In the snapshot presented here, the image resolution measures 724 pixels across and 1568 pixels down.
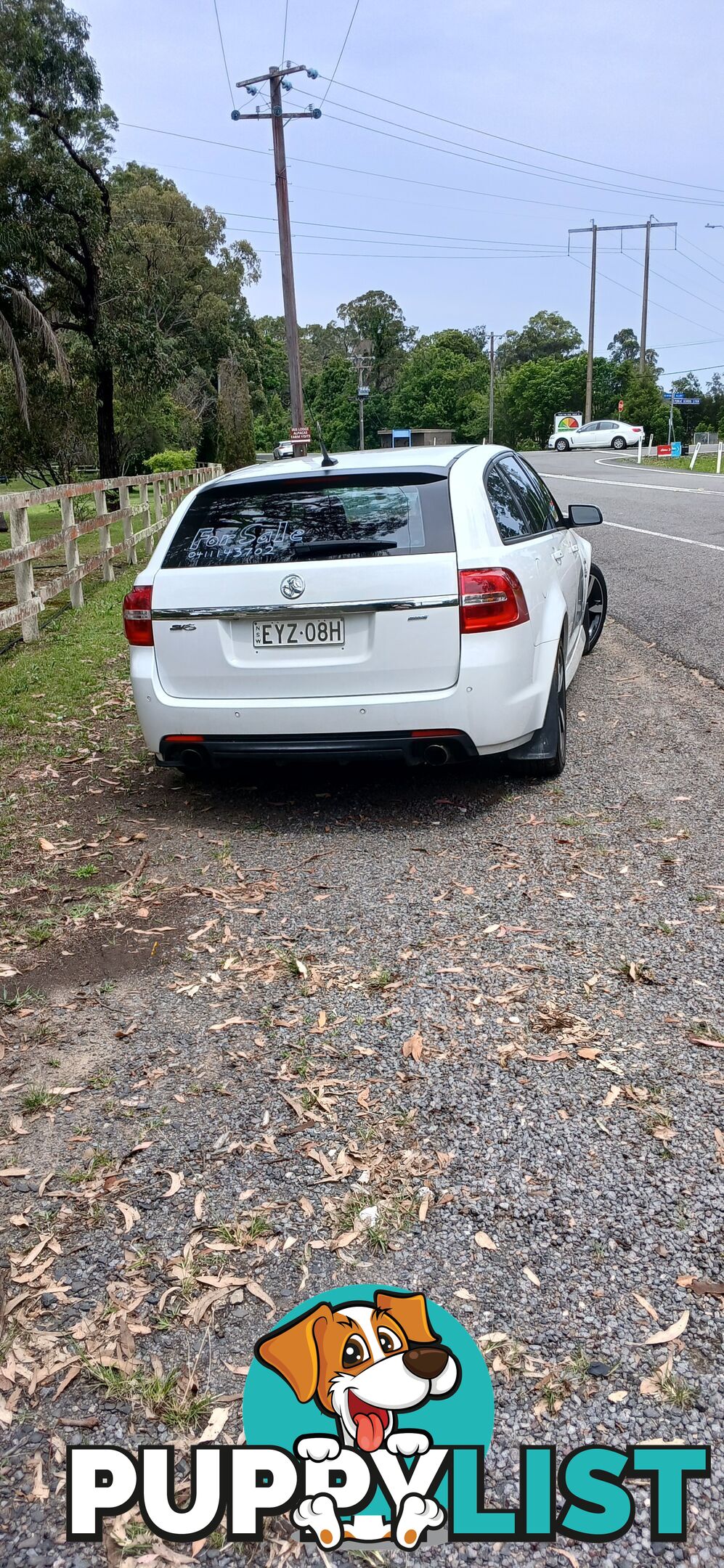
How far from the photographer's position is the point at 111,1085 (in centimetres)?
323

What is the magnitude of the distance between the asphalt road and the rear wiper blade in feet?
11.5

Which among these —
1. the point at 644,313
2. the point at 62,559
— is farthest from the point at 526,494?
the point at 644,313

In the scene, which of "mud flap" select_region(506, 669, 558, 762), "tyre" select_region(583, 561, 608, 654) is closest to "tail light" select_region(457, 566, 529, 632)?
"mud flap" select_region(506, 669, 558, 762)

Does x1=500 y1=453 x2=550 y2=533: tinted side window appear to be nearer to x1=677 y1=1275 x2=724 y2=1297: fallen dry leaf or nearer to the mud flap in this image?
the mud flap

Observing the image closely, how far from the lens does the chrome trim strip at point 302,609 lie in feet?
15.6

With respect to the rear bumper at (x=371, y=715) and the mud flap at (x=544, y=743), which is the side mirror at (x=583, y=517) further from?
the rear bumper at (x=371, y=715)

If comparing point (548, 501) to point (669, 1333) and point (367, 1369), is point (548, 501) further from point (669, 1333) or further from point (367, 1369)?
point (367, 1369)

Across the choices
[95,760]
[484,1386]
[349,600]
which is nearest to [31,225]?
[95,760]

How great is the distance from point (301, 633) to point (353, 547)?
0.41 metres

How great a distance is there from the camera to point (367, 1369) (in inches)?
87.0

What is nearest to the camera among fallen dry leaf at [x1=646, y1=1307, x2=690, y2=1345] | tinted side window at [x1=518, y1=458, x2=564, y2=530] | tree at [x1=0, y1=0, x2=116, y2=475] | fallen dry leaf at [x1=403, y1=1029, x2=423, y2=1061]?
fallen dry leaf at [x1=646, y1=1307, x2=690, y2=1345]

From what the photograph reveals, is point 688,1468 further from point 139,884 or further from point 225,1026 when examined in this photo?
point 139,884

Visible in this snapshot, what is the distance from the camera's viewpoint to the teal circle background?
2.05 m

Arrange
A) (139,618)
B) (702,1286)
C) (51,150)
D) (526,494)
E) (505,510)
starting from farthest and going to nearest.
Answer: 1. (51,150)
2. (526,494)
3. (505,510)
4. (139,618)
5. (702,1286)
